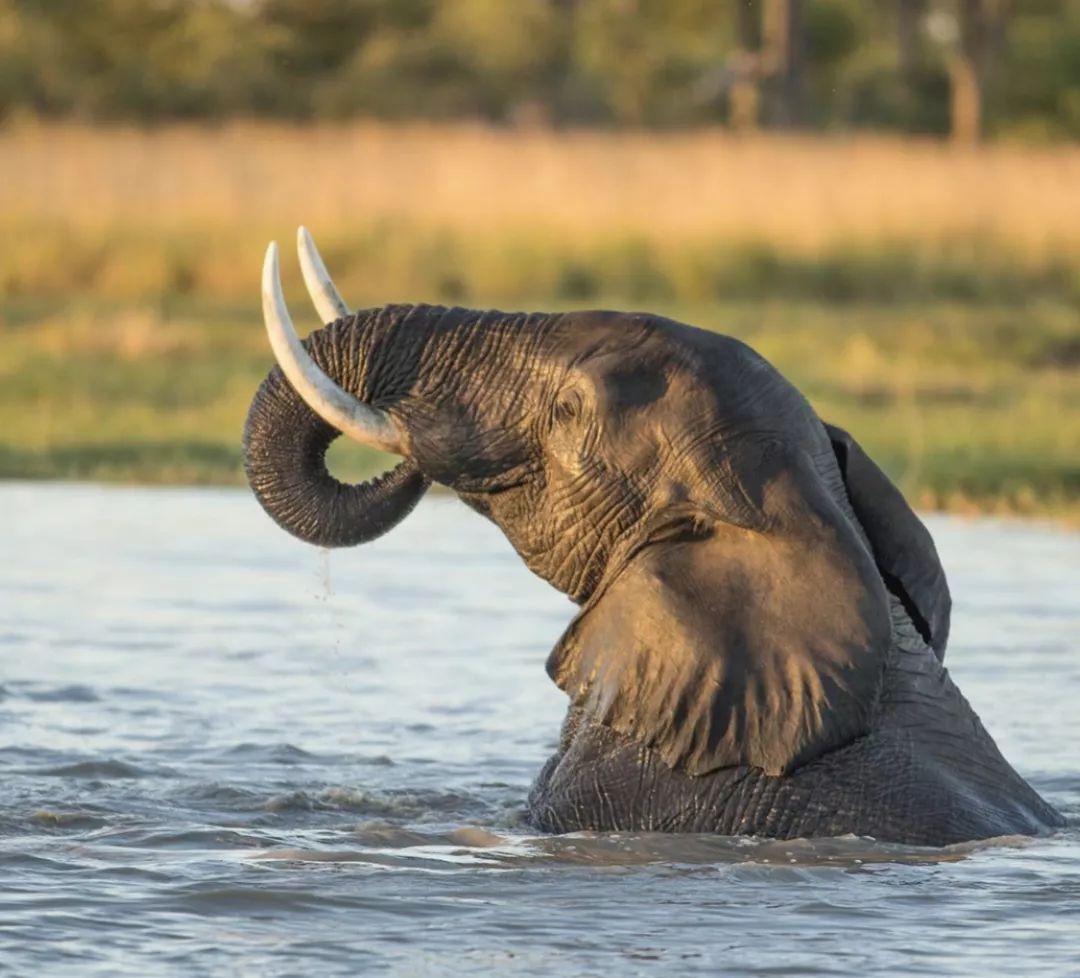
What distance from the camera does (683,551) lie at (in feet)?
17.2

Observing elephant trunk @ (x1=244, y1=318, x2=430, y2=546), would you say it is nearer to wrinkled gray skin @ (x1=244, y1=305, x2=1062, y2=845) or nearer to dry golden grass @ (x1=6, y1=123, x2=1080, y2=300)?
wrinkled gray skin @ (x1=244, y1=305, x2=1062, y2=845)

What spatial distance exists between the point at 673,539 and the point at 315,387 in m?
0.74

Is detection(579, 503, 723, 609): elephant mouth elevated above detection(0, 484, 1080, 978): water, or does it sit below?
above

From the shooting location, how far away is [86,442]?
1312cm

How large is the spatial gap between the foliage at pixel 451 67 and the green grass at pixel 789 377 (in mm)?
19682

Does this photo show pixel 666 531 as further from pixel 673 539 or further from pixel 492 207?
pixel 492 207

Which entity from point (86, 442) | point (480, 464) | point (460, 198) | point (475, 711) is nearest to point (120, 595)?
point (475, 711)

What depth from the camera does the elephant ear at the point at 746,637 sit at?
16.6 ft

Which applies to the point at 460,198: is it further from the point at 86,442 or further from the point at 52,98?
the point at 52,98

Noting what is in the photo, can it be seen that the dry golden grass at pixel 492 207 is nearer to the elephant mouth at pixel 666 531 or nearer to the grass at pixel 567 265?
the grass at pixel 567 265

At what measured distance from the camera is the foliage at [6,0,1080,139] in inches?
1499

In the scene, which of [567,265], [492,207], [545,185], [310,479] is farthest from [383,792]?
[545,185]

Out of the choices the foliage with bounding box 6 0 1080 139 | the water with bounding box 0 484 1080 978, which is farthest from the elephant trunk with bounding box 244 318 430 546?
the foliage with bounding box 6 0 1080 139

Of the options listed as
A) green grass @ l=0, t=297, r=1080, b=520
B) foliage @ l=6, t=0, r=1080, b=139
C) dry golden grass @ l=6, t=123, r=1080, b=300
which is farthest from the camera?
foliage @ l=6, t=0, r=1080, b=139
